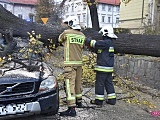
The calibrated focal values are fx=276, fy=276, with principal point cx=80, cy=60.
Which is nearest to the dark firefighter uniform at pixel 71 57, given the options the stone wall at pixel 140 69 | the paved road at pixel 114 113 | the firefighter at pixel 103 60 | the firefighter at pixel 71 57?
the firefighter at pixel 71 57

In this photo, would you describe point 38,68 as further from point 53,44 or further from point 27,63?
point 53,44

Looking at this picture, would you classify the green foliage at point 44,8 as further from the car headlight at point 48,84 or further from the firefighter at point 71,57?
the car headlight at point 48,84

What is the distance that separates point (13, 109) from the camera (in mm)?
4070

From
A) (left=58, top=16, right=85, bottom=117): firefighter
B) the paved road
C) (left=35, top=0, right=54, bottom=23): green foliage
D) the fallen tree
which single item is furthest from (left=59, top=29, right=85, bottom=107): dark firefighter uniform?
(left=35, top=0, right=54, bottom=23): green foliage

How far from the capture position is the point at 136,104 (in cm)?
640

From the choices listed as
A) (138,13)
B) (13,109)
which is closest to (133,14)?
(138,13)

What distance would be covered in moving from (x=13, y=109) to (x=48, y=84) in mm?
683

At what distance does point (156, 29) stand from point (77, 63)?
6988mm

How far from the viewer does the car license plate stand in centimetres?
404

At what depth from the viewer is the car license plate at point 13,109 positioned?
4043 mm

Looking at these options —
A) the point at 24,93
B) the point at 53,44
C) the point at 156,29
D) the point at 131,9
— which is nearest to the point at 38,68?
the point at 24,93

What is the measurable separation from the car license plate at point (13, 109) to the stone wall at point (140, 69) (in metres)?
5.22

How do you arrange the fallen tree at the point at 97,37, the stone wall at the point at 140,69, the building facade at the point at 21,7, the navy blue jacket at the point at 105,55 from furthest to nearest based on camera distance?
the building facade at the point at 21,7 < the stone wall at the point at 140,69 < the fallen tree at the point at 97,37 < the navy blue jacket at the point at 105,55

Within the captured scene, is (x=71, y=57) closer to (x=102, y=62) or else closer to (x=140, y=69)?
(x=102, y=62)
